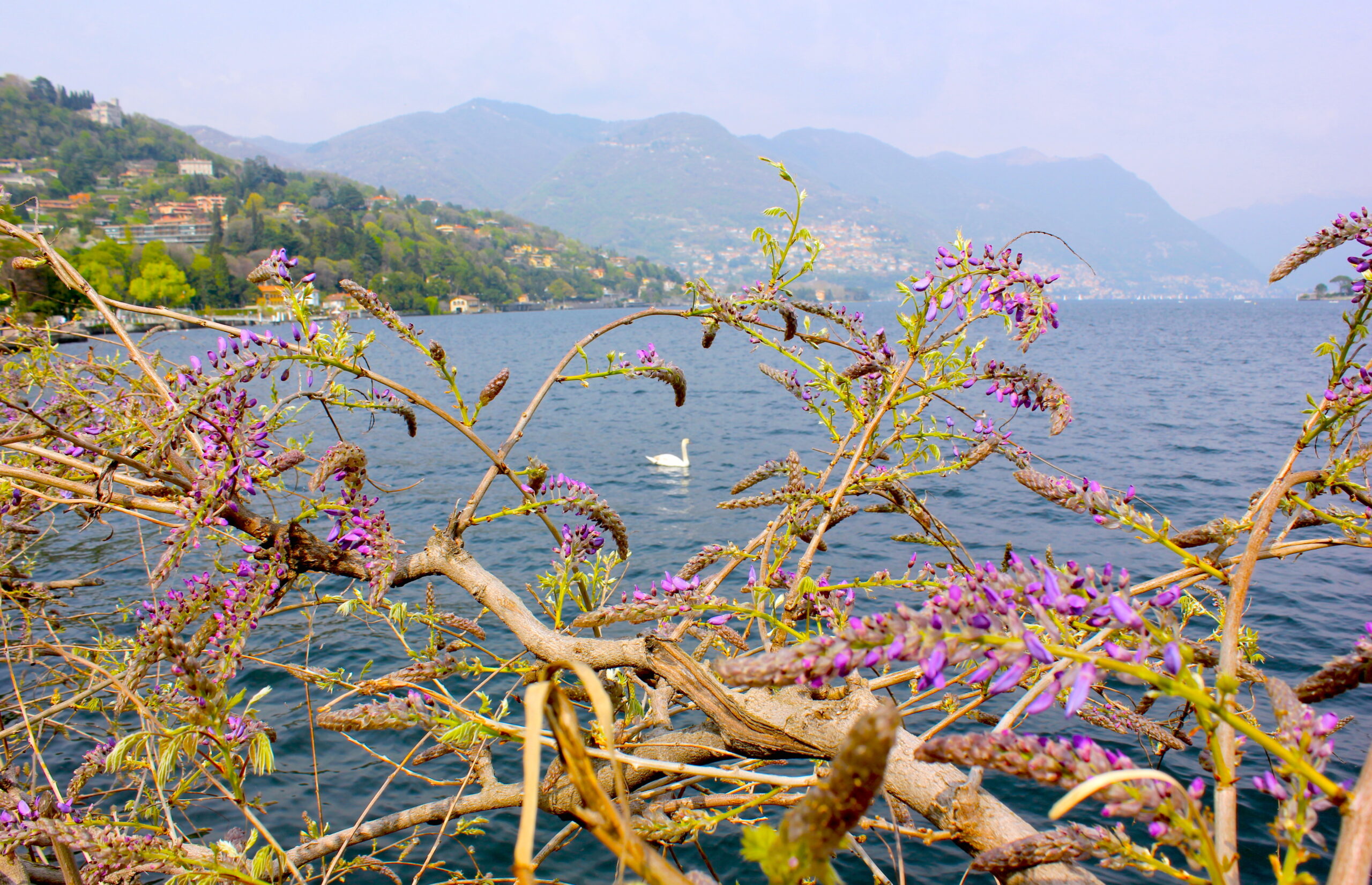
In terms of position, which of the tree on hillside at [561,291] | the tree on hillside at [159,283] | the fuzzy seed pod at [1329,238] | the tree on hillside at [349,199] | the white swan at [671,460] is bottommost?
the white swan at [671,460]

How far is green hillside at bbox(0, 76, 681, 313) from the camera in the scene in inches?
3428

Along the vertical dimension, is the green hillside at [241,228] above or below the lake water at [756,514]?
above

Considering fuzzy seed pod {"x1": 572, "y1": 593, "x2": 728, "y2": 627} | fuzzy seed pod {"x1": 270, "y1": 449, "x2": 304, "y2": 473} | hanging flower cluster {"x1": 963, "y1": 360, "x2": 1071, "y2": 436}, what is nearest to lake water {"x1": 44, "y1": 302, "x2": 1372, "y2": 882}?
hanging flower cluster {"x1": 963, "y1": 360, "x2": 1071, "y2": 436}

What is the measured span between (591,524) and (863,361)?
1930 mm

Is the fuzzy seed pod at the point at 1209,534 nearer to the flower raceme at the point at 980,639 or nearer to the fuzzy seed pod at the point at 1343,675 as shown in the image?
the fuzzy seed pod at the point at 1343,675

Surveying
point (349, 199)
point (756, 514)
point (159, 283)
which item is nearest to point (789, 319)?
point (756, 514)

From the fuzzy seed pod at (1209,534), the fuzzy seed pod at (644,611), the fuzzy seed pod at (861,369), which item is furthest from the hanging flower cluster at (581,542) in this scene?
the fuzzy seed pod at (1209,534)

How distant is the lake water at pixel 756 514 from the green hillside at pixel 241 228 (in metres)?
40.2

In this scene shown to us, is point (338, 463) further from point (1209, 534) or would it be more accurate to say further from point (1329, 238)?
point (1329, 238)

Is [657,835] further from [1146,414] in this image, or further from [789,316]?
[1146,414]

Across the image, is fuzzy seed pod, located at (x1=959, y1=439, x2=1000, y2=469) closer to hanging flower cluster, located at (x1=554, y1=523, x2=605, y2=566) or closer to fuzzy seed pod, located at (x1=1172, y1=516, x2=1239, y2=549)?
fuzzy seed pod, located at (x1=1172, y1=516, x2=1239, y2=549)

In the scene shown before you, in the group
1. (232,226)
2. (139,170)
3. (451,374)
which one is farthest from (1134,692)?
(139,170)

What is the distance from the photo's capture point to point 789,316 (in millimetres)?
2996

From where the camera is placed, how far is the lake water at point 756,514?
23.9 feet
